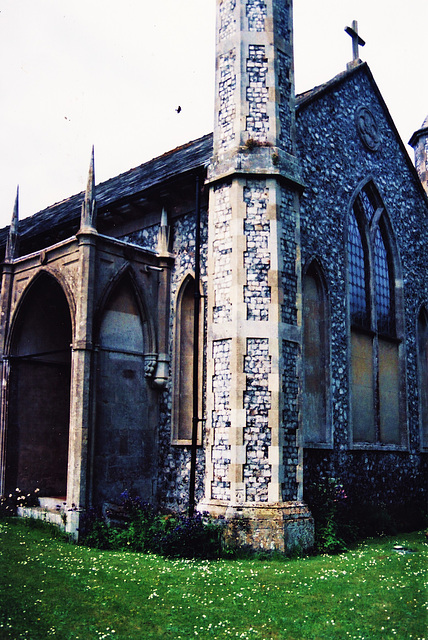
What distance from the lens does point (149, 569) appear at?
9.39 m

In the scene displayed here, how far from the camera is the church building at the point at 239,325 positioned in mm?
11664

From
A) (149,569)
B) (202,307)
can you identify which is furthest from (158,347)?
(149,569)

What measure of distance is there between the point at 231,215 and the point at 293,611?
7228 millimetres

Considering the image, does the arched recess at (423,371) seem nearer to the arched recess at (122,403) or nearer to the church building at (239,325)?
the church building at (239,325)

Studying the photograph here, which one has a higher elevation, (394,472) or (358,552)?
(394,472)

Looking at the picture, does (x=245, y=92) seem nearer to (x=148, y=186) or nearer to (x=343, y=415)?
(x=148, y=186)

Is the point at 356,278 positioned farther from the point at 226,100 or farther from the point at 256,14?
the point at 256,14

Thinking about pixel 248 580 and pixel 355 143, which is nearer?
pixel 248 580

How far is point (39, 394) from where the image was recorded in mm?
15281

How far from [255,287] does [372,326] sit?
5262 millimetres

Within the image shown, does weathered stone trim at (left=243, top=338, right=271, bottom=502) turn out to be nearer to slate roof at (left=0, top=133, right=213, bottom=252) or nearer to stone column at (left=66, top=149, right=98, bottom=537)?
stone column at (left=66, top=149, right=98, bottom=537)

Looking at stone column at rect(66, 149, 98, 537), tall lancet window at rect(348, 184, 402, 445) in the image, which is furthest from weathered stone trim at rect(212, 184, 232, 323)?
tall lancet window at rect(348, 184, 402, 445)

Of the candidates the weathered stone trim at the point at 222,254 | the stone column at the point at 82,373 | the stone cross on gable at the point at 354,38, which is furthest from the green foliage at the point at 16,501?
the stone cross on gable at the point at 354,38

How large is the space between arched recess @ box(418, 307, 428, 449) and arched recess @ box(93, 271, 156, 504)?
8.07 meters
